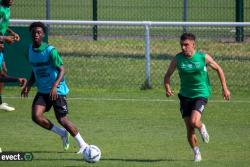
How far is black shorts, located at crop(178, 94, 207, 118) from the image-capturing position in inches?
502

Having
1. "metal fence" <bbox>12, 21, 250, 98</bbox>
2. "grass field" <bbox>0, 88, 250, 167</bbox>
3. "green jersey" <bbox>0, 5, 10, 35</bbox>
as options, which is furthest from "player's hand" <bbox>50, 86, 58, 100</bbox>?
"metal fence" <bbox>12, 21, 250, 98</bbox>

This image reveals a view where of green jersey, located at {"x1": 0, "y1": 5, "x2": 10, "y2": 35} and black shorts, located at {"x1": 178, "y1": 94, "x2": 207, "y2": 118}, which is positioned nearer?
black shorts, located at {"x1": 178, "y1": 94, "x2": 207, "y2": 118}

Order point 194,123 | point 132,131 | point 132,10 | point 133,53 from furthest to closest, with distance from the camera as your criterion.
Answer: point 132,10 → point 133,53 → point 132,131 → point 194,123

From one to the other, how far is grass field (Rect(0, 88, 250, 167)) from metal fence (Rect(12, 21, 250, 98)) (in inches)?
38.6

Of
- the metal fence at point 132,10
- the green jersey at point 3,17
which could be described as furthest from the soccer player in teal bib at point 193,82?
the metal fence at point 132,10

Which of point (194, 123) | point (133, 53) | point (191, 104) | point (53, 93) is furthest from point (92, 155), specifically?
point (133, 53)

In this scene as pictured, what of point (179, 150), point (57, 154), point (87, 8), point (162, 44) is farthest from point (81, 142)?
point (87, 8)

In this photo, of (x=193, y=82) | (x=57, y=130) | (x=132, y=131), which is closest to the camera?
(x=193, y=82)

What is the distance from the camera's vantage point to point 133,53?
70.9ft

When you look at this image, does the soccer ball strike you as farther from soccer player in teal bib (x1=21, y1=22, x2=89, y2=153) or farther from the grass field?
soccer player in teal bib (x1=21, y1=22, x2=89, y2=153)

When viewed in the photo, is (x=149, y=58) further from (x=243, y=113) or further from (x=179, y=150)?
(x=179, y=150)

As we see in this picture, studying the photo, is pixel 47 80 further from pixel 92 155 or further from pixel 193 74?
pixel 193 74

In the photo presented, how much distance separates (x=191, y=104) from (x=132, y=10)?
1603 cm

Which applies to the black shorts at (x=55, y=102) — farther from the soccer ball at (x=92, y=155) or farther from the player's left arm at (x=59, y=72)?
the soccer ball at (x=92, y=155)
